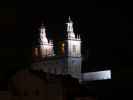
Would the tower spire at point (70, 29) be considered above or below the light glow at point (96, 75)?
above

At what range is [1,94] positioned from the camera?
15445mm

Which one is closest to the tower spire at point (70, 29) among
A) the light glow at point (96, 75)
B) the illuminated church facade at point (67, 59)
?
the illuminated church facade at point (67, 59)

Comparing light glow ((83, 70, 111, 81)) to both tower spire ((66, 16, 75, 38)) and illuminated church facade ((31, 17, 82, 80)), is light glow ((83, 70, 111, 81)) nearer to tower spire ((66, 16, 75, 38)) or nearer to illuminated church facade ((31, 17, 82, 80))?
illuminated church facade ((31, 17, 82, 80))

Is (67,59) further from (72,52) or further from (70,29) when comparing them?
(70,29)

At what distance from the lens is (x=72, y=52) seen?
158 ft

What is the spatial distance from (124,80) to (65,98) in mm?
21477

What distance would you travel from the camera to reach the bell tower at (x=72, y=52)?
4794 cm

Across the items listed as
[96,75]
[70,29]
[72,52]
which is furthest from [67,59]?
[96,75]

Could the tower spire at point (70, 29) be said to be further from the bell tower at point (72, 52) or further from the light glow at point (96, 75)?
the light glow at point (96, 75)

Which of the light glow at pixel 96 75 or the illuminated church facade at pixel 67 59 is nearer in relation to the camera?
the illuminated church facade at pixel 67 59

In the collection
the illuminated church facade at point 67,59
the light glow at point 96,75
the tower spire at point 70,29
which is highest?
the tower spire at point 70,29

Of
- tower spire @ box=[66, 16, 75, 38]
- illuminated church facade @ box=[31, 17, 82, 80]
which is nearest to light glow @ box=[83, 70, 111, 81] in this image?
illuminated church facade @ box=[31, 17, 82, 80]

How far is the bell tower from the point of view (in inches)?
1887

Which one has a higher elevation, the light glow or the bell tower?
the bell tower
